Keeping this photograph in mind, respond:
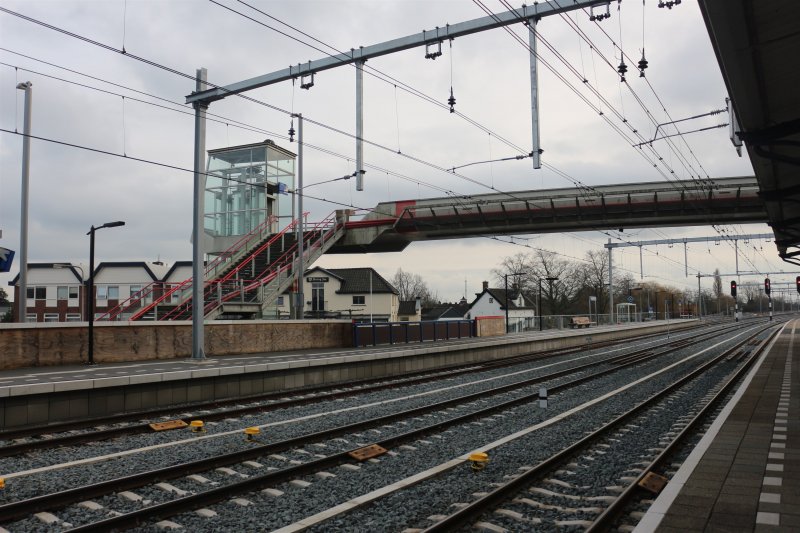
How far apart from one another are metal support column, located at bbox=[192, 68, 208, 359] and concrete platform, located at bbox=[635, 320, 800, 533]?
44.1 ft

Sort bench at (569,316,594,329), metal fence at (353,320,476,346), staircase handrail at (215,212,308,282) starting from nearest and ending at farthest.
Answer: metal fence at (353,320,476,346) → staircase handrail at (215,212,308,282) → bench at (569,316,594,329)

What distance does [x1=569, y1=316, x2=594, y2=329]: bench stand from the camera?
52875 millimetres

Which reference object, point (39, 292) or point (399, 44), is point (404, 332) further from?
point (39, 292)

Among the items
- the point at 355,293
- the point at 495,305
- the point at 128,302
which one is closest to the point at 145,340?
the point at 128,302

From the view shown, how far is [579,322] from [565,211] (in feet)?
88.7

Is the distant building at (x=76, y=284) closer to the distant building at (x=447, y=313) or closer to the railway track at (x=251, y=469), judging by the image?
the distant building at (x=447, y=313)

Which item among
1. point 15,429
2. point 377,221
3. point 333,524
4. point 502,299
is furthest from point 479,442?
point 502,299

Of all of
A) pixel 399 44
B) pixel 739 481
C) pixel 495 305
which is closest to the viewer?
pixel 739 481

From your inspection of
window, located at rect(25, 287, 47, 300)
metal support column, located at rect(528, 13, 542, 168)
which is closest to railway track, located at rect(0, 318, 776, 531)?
metal support column, located at rect(528, 13, 542, 168)

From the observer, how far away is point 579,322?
53.4 metres

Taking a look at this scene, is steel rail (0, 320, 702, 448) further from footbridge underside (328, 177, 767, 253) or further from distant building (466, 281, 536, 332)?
distant building (466, 281, 536, 332)

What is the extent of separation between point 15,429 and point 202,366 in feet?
19.2

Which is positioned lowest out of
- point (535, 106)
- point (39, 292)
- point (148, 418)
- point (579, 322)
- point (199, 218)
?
point (148, 418)

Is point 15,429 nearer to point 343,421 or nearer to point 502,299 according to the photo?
point 343,421
